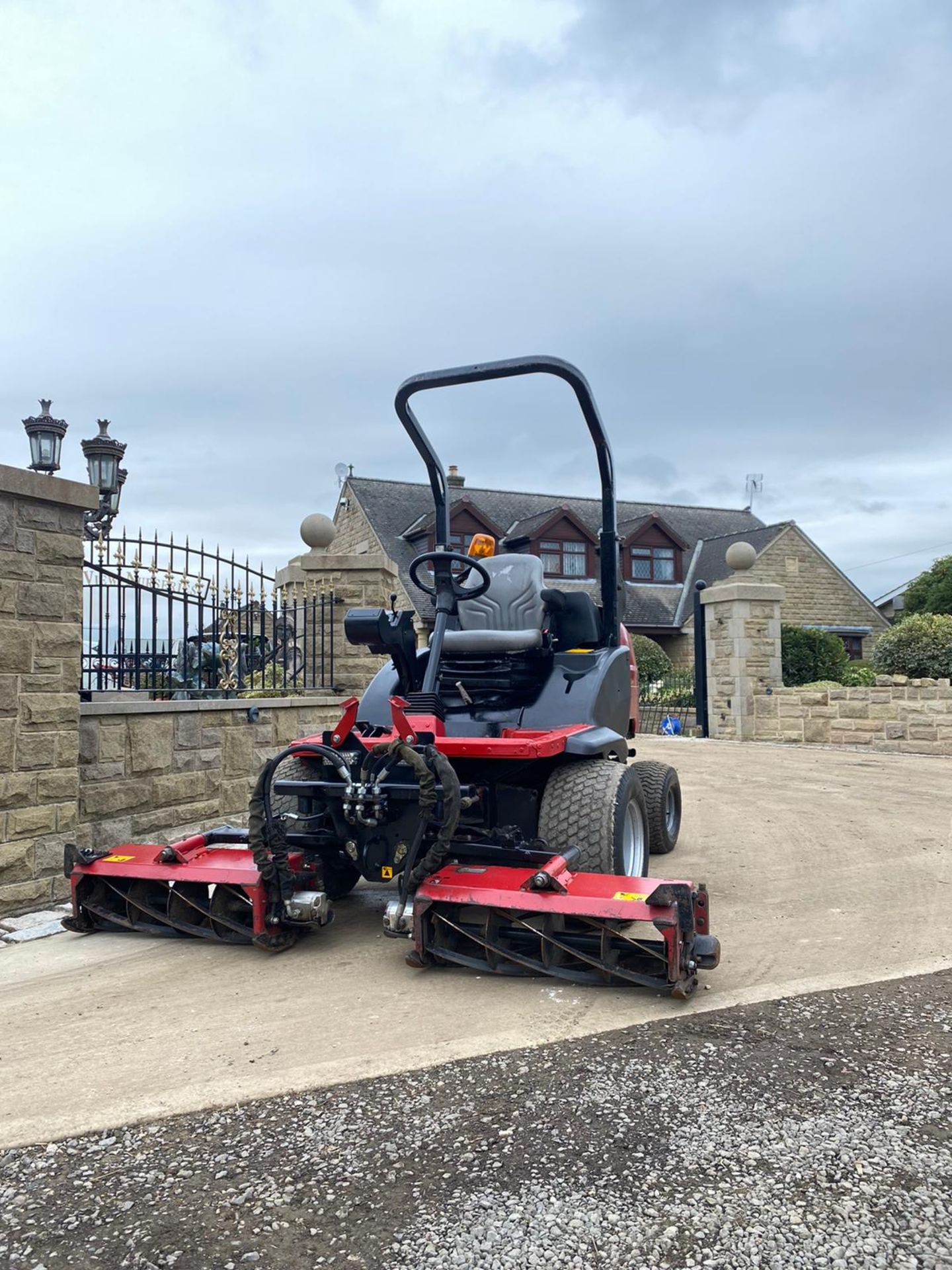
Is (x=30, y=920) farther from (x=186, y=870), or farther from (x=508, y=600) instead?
(x=508, y=600)

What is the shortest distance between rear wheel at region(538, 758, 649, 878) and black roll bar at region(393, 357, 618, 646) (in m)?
1.14

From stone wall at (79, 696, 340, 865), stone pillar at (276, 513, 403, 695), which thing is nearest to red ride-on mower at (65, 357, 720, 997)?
stone wall at (79, 696, 340, 865)

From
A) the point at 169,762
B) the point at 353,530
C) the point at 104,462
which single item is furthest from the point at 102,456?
the point at 353,530

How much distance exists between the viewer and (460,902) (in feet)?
12.1

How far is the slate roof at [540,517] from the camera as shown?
27.8 m

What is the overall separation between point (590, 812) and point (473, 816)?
60 cm

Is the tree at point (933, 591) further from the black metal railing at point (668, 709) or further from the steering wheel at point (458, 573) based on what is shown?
the steering wheel at point (458, 573)

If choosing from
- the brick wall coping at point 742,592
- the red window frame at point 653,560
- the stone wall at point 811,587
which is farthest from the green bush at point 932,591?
the brick wall coping at point 742,592

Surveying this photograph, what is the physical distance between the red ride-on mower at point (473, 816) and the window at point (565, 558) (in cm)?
2306

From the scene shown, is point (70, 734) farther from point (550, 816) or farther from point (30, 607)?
point (550, 816)

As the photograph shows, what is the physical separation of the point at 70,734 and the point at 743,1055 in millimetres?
3757

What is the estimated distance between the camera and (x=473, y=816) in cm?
455

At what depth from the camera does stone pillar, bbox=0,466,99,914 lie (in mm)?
4793

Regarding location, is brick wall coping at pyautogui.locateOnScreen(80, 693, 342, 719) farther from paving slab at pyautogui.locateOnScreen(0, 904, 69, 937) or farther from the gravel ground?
the gravel ground
